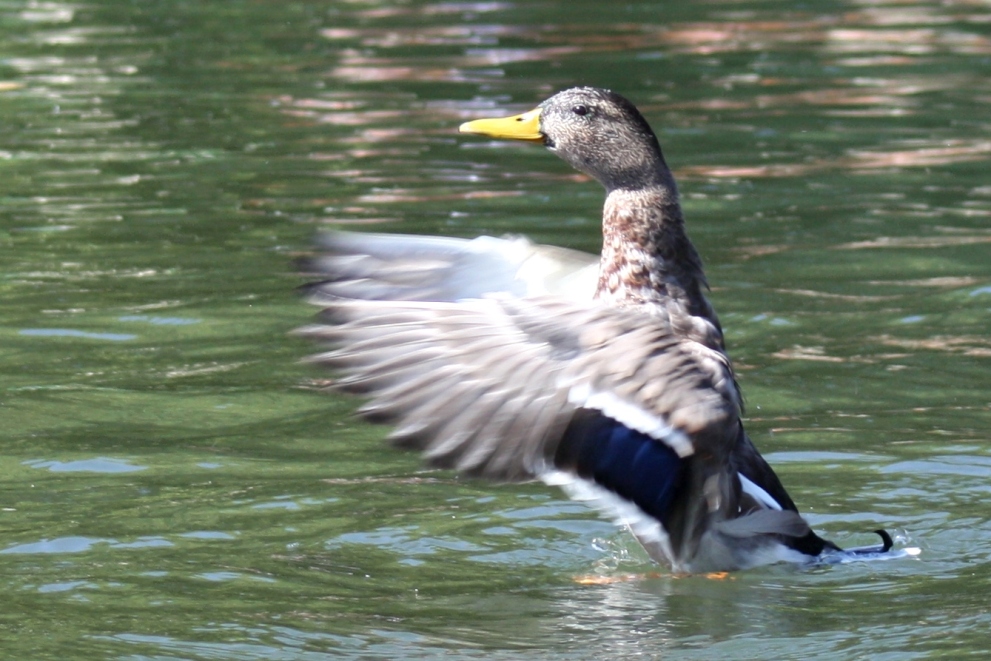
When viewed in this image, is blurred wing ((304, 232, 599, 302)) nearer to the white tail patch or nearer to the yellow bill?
the yellow bill

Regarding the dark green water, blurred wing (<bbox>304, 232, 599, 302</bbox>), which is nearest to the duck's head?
blurred wing (<bbox>304, 232, 599, 302</bbox>)

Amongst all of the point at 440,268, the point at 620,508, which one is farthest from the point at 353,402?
the point at 620,508

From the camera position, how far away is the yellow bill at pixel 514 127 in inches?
261

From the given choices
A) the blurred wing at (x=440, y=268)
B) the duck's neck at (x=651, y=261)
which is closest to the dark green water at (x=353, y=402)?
the blurred wing at (x=440, y=268)

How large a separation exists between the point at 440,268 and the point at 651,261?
0.81 meters

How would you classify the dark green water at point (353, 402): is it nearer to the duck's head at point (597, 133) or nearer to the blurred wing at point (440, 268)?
the blurred wing at point (440, 268)

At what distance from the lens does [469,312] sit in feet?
17.8

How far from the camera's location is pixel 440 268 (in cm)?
644

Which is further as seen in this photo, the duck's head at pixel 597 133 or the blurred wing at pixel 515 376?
the duck's head at pixel 597 133

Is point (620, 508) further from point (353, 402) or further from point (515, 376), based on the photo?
point (353, 402)

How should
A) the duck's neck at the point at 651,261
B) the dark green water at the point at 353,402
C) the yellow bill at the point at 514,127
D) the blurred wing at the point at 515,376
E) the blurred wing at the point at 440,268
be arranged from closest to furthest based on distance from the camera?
1. the blurred wing at the point at 515,376
2. the dark green water at the point at 353,402
3. the duck's neck at the point at 651,261
4. the blurred wing at the point at 440,268
5. the yellow bill at the point at 514,127

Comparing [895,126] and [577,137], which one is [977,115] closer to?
[895,126]

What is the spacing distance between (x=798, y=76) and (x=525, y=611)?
11.6 meters

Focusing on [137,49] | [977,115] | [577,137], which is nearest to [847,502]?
[577,137]
